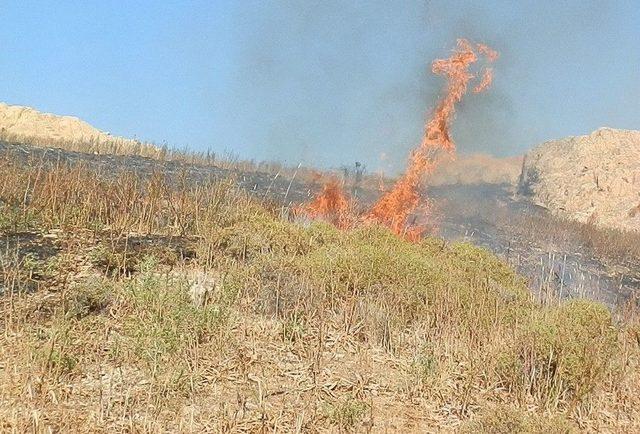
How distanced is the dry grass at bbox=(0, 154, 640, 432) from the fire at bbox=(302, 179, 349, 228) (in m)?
3.85

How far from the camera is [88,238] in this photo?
7668mm

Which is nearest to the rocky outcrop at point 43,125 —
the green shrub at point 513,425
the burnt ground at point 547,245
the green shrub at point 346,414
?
the burnt ground at point 547,245

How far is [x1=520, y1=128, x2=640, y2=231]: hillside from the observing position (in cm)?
3185

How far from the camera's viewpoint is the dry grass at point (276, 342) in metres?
4.19

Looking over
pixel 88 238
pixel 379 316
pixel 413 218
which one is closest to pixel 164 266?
pixel 88 238

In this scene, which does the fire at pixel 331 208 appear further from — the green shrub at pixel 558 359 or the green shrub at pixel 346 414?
the green shrub at pixel 346 414

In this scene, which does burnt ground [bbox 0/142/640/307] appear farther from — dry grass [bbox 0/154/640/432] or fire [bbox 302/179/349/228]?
dry grass [bbox 0/154/640/432]

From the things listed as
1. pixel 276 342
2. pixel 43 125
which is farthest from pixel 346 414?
pixel 43 125

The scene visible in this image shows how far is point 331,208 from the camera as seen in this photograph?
12.8 metres

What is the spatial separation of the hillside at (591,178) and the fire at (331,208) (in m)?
22.1

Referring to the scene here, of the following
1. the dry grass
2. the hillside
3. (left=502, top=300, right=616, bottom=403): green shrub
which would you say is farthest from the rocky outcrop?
(left=502, top=300, right=616, bottom=403): green shrub

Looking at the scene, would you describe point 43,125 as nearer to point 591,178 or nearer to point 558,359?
point 591,178

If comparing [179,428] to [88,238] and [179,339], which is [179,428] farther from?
[88,238]

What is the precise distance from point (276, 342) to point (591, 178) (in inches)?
1336
